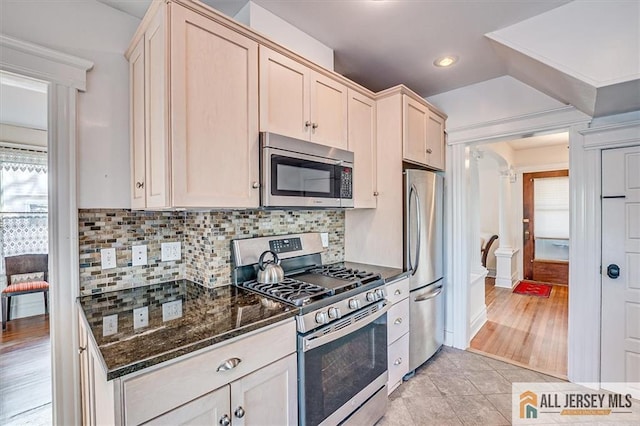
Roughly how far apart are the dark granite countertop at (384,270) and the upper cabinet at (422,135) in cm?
90

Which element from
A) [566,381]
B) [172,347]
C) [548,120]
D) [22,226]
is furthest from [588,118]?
[22,226]

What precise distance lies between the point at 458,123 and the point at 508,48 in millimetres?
958

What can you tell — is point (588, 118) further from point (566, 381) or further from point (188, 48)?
point (188, 48)

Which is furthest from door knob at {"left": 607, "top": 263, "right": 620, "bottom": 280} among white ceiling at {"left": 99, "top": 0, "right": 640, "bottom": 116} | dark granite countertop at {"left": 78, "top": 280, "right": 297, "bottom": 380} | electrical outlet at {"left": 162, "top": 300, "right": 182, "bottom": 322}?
electrical outlet at {"left": 162, "top": 300, "right": 182, "bottom": 322}

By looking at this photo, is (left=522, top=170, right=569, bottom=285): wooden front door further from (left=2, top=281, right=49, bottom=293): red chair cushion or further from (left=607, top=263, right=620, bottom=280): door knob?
(left=2, top=281, right=49, bottom=293): red chair cushion

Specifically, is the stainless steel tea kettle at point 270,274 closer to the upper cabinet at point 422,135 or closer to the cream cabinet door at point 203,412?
the cream cabinet door at point 203,412

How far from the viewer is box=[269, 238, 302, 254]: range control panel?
2062mm

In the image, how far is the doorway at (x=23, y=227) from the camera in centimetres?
239

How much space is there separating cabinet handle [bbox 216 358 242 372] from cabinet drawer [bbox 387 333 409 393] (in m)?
1.31

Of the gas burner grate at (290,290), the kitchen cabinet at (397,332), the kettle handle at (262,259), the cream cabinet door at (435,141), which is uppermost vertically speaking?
the cream cabinet door at (435,141)

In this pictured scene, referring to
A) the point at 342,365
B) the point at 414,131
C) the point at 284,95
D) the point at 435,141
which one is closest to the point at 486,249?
the point at 435,141

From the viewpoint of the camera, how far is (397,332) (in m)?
2.21

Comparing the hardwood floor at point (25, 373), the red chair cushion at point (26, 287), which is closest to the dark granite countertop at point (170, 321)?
the hardwood floor at point (25, 373)

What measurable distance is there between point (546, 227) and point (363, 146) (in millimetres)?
5172
